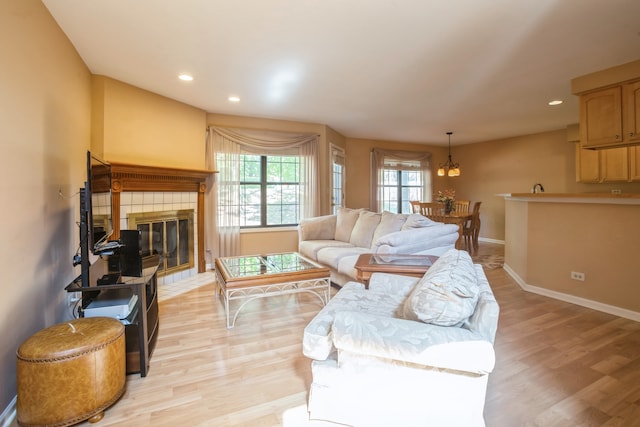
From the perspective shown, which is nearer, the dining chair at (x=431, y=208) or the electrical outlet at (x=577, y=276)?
the electrical outlet at (x=577, y=276)

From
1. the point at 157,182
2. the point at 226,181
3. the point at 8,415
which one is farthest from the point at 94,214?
the point at 226,181

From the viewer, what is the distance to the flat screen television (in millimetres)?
1937

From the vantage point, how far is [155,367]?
217 cm

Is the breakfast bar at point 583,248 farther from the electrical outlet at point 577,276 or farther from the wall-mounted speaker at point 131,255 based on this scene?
the wall-mounted speaker at point 131,255

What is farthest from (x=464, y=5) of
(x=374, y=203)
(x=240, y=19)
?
(x=374, y=203)

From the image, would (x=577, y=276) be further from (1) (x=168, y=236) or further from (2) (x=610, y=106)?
(1) (x=168, y=236)

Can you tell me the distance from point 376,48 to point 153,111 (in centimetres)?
296

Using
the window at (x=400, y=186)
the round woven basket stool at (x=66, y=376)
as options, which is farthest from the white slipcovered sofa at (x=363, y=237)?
the window at (x=400, y=186)

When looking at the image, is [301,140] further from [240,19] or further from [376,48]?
[240,19]

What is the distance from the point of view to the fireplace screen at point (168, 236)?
404cm

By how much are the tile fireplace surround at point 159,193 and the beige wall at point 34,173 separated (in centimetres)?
69

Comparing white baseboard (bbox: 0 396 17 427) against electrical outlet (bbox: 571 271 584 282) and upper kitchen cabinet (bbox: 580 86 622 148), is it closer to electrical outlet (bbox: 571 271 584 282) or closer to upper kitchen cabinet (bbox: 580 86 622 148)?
electrical outlet (bbox: 571 271 584 282)

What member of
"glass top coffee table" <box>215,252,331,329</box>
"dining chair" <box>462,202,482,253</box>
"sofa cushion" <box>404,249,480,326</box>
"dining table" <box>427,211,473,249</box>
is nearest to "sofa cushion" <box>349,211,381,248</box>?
"glass top coffee table" <box>215,252,331,329</box>

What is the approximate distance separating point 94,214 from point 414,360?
2.19 meters
